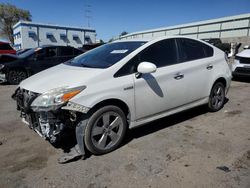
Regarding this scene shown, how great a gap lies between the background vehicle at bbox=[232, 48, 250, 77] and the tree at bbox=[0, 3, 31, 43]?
5077 centimetres

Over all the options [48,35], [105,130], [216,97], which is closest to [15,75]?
[105,130]

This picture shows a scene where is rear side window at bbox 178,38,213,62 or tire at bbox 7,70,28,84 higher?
rear side window at bbox 178,38,213,62

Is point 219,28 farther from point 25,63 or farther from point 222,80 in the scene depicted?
point 222,80

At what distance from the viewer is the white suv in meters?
2.82

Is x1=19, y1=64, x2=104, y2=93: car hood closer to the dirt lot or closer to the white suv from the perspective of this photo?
the white suv

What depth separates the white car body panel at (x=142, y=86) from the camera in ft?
9.67

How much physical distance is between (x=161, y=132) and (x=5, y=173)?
8.14ft

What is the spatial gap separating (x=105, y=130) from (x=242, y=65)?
23.4 ft

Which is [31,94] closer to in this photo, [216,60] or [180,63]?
[180,63]

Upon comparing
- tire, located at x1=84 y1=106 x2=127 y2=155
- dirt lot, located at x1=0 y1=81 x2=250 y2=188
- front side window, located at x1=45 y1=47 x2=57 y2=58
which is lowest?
dirt lot, located at x1=0 y1=81 x2=250 y2=188

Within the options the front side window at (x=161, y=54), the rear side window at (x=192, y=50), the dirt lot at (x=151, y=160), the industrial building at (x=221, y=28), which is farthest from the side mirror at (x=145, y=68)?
the industrial building at (x=221, y=28)

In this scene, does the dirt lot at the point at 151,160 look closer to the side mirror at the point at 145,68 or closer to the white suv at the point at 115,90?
the white suv at the point at 115,90

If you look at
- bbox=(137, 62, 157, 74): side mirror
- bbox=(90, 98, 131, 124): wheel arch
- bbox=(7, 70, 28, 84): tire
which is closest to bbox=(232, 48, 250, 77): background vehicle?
bbox=(137, 62, 157, 74): side mirror

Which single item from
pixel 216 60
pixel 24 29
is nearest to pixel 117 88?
pixel 216 60
